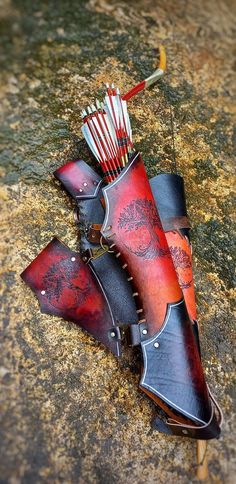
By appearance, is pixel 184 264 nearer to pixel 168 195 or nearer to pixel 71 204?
pixel 168 195

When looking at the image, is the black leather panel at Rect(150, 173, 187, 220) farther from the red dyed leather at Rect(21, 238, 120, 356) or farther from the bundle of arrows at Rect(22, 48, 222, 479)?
the red dyed leather at Rect(21, 238, 120, 356)

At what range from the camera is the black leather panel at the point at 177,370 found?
6.21 ft

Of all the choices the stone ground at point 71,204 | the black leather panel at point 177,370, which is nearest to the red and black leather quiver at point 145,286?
the black leather panel at point 177,370

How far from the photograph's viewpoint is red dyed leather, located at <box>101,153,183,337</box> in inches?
80.0

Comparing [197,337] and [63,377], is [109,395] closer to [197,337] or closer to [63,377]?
[63,377]

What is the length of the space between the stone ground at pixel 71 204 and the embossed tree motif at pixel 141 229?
0.29 m

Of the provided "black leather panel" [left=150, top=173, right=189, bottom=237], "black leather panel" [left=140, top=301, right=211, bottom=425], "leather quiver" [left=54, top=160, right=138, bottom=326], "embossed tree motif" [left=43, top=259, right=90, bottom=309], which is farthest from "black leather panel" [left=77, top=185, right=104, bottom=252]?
"black leather panel" [left=140, top=301, right=211, bottom=425]

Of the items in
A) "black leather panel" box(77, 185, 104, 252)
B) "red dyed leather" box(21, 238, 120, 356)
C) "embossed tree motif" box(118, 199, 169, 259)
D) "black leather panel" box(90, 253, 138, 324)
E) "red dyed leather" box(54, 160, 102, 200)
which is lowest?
"red dyed leather" box(21, 238, 120, 356)

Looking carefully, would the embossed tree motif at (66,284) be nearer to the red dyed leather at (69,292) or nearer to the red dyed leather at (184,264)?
the red dyed leather at (69,292)

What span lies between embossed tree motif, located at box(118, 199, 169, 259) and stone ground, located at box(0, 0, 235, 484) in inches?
11.6

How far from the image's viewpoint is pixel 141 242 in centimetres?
209

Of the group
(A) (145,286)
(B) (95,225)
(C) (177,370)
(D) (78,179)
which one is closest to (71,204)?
(D) (78,179)

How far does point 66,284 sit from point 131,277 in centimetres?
28

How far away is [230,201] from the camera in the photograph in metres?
2.63
